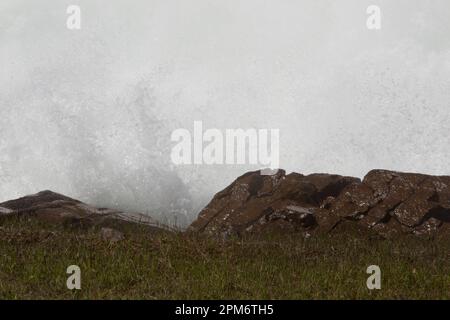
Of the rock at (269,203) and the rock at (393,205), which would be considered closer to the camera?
the rock at (393,205)

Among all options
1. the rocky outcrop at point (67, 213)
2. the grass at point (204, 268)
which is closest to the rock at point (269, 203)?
the rocky outcrop at point (67, 213)

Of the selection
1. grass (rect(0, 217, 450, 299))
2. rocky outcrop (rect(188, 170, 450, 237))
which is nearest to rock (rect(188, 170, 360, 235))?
rocky outcrop (rect(188, 170, 450, 237))

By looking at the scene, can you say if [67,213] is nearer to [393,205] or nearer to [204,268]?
[204,268]

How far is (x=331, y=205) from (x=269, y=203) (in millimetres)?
1759

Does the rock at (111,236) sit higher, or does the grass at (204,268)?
the rock at (111,236)

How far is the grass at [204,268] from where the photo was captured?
10281 mm

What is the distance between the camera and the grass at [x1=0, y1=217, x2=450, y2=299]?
10281 millimetres

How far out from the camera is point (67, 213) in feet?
63.9

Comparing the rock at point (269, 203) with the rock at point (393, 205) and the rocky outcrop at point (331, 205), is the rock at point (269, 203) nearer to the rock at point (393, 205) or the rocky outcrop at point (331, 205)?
the rocky outcrop at point (331, 205)

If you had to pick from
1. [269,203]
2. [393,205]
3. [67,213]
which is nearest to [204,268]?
[67,213]

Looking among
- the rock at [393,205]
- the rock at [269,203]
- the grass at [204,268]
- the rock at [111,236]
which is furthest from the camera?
the rock at [269,203]

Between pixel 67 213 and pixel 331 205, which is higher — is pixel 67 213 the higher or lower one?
the lower one
